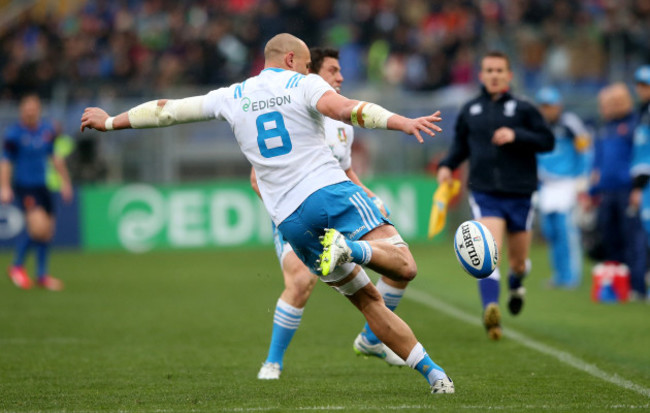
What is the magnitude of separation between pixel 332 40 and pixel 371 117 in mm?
19446

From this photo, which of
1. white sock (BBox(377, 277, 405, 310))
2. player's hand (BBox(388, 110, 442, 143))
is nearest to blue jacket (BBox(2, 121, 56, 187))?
white sock (BBox(377, 277, 405, 310))

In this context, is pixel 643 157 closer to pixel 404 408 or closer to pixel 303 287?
pixel 303 287

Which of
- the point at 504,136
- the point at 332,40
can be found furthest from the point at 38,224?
the point at 332,40

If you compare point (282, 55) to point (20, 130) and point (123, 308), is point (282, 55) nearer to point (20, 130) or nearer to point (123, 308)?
point (123, 308)

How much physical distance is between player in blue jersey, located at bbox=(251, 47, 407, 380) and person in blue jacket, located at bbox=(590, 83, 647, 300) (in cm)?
585

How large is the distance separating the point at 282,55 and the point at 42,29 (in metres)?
20.3

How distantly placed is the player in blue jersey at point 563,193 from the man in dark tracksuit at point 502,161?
4888 millimetres

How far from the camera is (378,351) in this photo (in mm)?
7863

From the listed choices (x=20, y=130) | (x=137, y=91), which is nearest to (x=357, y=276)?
(x=20, y=130)

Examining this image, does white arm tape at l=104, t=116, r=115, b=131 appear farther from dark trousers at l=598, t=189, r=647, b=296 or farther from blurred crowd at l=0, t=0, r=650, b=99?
blurred crowd at l=0, t=0, r=650, b=99

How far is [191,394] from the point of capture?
665cm

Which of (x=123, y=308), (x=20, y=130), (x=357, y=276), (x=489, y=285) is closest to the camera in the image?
(x=357, y=276)

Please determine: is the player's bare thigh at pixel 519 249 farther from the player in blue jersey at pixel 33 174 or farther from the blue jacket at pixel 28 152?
the blue jacket at pixel 28 152

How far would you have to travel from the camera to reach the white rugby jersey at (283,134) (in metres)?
6.34
